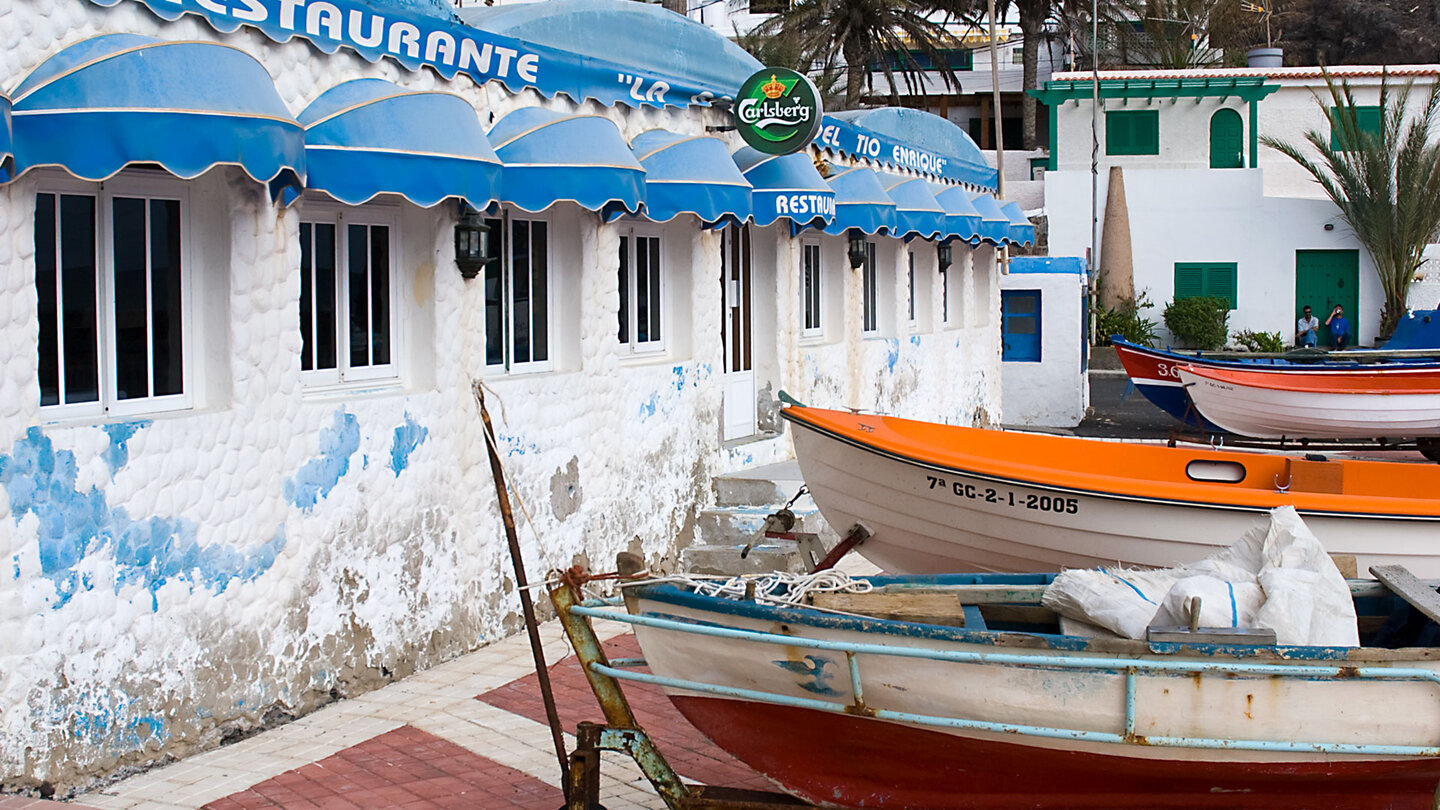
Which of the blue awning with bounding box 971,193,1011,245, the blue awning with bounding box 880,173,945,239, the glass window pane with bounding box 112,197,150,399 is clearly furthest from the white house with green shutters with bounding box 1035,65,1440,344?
the glass window pane with bounding box 112,197,150,399

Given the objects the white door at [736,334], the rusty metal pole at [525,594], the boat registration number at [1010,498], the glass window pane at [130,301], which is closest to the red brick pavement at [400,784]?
the rusty metal pole at [525,594]

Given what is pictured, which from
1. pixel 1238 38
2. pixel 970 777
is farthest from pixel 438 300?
pixel 1238 38

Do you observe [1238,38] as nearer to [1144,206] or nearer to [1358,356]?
[1144,206]

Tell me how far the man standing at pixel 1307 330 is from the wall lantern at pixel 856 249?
67.7 feet

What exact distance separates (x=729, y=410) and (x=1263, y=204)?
23.6 meters

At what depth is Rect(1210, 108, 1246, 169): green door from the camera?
32.5 metres

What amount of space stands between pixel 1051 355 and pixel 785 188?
1123 cm

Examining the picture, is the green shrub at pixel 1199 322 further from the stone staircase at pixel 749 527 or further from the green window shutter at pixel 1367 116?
the stone staircase at pixel 749 527

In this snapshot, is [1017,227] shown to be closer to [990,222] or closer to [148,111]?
[990,222]

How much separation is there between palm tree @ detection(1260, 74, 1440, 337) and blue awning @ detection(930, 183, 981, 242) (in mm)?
18428

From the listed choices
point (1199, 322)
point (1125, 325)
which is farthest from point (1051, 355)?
point (1199, 322)

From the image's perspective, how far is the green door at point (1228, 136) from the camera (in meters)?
32.5

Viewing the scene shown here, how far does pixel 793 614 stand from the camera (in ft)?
16.1

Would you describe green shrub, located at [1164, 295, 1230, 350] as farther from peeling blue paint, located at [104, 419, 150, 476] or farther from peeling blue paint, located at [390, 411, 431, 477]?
peeling blue paint, located at [104, 419, 150, 476]
